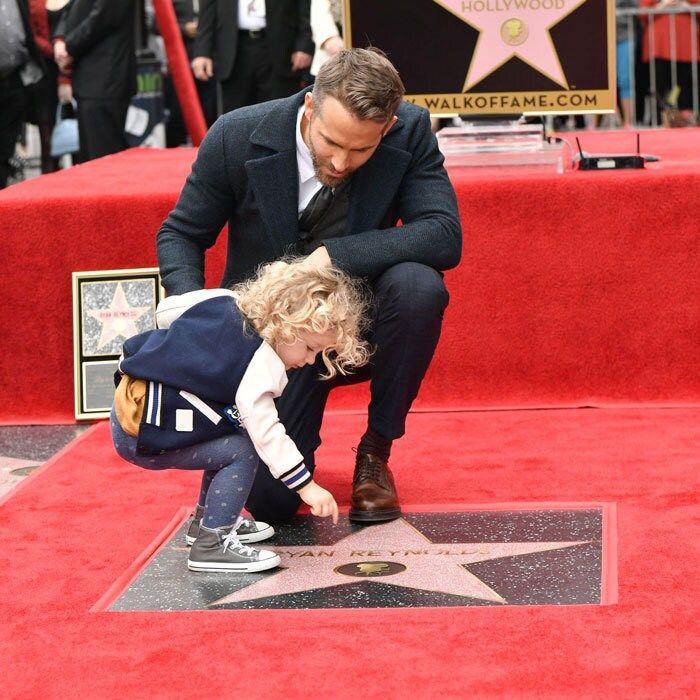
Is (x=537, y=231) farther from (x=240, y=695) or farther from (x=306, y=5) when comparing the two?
(x=306, y=5)

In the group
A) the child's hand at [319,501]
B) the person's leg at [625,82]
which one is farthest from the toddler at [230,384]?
the person's leg at [625,82]

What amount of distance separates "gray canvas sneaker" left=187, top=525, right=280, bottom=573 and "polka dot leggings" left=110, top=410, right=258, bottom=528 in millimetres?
24

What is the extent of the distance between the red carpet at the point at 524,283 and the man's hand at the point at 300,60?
2.20 metres

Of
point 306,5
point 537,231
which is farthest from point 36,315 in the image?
point 306,5

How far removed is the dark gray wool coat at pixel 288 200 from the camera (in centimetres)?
275

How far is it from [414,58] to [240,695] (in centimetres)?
248

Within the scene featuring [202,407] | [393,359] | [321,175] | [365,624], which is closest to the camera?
[365,624]

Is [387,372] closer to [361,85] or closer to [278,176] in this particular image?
[278,176]

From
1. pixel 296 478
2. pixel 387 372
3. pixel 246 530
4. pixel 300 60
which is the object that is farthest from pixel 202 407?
pixel 300 60

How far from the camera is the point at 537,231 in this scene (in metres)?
3.54

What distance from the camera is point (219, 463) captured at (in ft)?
8.20

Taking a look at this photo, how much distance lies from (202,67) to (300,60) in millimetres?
513

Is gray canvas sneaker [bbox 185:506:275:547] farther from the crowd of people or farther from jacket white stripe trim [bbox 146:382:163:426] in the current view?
the crowd of people

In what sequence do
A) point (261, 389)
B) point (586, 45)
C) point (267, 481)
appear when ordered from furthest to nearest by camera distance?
1. point (586, 45)
2. point (267, 481)
3. point (261, 389)
